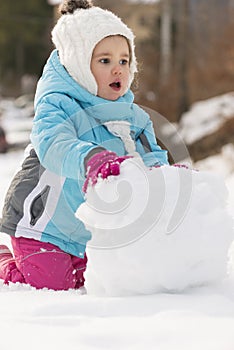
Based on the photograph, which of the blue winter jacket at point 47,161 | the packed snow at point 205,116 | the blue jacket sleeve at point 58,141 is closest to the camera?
the blue jacket sleeve at point 58,141

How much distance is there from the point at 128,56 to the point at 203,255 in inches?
40.6

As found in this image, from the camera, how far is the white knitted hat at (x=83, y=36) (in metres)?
2.49

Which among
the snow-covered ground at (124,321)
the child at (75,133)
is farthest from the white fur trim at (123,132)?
the snow-covered ground at (124,321)

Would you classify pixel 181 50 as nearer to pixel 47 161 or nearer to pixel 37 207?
pixel 37 207

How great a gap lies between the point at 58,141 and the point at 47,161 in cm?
11

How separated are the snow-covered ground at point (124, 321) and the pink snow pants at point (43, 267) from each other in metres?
0.40

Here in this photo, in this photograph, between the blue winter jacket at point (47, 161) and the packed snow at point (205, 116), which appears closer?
the blue winter jacket at point (47, 161)

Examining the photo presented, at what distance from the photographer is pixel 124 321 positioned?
5.39 feet

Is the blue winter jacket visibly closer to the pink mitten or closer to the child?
the child

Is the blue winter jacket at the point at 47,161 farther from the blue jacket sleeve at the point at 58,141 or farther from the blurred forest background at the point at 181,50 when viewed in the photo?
the blurred forest background at the point at 181,50

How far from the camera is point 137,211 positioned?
1.91m

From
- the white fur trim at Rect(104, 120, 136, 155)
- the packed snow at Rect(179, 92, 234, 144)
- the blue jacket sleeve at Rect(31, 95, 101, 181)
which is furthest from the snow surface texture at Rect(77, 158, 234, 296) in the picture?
the packed snow at Rect(179, 92, 234, 144)

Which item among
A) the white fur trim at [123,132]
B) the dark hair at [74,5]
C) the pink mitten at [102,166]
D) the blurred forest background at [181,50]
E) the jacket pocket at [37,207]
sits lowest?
the pink mitten at [102,166]

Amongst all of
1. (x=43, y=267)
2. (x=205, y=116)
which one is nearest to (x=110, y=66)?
(x=43, y=267)
